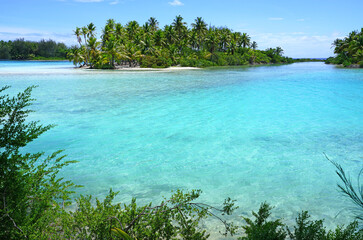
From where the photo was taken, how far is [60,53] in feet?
413

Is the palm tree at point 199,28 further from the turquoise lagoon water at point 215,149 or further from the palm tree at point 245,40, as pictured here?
the turquoise lagoon water at point 215,149

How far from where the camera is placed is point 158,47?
219ft

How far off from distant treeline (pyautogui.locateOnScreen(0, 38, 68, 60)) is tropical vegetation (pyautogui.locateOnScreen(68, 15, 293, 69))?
45.1 metres

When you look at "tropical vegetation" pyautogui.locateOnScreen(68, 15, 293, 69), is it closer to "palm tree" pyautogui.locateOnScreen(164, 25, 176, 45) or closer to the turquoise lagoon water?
"palm tree" pyautogui.locateOnScreen(164, 25, 176, 45)

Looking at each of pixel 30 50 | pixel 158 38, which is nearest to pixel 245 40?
pixel 158 38

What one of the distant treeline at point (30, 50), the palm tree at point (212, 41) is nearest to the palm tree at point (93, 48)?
the palm tree at point (212, 41)

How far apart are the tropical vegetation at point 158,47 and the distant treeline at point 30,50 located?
4507cm

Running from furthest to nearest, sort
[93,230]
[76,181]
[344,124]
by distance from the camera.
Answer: [344,124], [76,181], [93,230]

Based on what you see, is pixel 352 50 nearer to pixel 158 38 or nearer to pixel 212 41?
pixel 212 41

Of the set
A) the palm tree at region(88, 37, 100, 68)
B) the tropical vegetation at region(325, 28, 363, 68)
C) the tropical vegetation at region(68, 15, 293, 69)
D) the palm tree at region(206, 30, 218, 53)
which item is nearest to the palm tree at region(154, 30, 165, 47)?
the tropical vegetation at region(68, 15, 293, 69)

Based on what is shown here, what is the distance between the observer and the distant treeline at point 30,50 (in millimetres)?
110250

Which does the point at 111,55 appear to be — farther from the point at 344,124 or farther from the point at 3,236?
the point at 3,236

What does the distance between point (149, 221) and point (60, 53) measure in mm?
138960

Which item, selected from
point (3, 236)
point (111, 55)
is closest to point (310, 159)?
point (3, 236)
